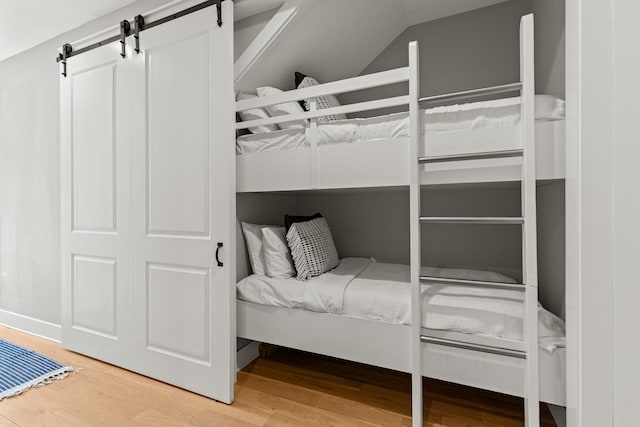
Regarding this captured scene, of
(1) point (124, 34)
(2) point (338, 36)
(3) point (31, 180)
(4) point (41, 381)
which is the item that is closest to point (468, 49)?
(2) point (338, 36)

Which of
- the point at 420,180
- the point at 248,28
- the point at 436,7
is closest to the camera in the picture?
the point at 420,180

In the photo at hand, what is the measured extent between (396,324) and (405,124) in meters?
1.06

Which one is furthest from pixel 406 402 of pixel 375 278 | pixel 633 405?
pixel 633 405

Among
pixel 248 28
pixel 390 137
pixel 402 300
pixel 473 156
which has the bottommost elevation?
pixel 402 300

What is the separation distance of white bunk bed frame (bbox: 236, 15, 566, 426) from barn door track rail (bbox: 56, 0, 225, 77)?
0.67m

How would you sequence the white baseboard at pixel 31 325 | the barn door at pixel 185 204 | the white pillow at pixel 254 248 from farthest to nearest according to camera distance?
the white baseboard at pixel 31 325, the white pillow at pixel 254 248, the barn door at pixel 185 204

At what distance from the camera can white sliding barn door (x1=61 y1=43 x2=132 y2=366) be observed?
97.0 inches

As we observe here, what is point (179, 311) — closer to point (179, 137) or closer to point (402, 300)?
point (179, 137)

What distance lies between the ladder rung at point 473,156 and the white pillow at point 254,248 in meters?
1.27

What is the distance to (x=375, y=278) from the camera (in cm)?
224

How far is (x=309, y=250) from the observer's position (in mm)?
2318

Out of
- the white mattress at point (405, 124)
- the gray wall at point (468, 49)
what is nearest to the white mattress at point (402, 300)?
the white mattress at point (405, 124)

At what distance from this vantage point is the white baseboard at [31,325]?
3037 mm

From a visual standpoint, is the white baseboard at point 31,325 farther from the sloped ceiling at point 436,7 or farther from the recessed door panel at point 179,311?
the sloped ceiling at point 436,7
